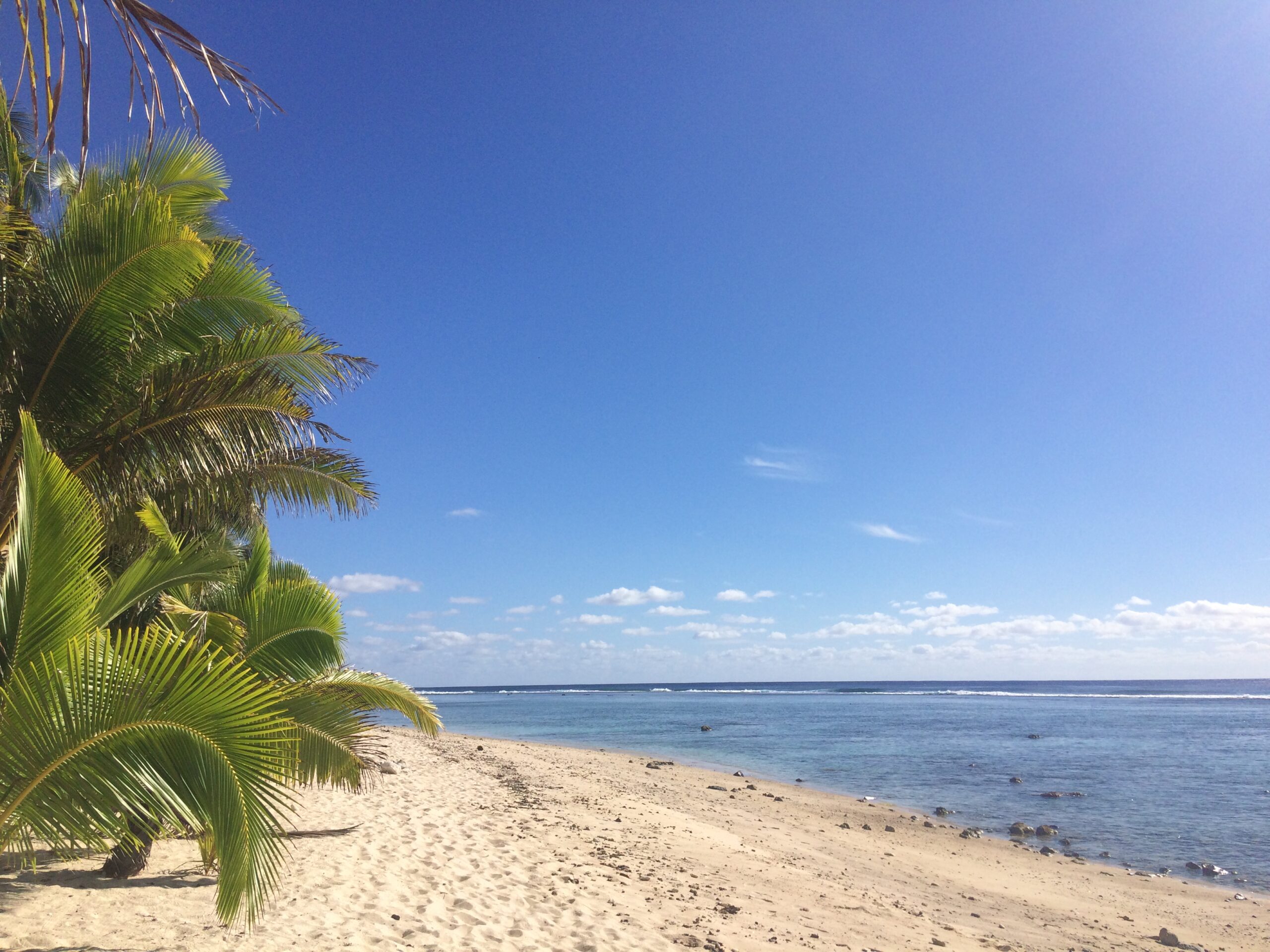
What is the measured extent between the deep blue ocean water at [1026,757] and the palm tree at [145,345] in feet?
52.3

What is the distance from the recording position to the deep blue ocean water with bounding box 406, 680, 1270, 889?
15984mm

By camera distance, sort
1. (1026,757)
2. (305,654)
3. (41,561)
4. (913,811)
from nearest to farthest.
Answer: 1. (41,561)
2. (305,654)
3. (913,811)
4. (1026,757)

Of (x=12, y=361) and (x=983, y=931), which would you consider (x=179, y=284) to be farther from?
(x=983, y=931)

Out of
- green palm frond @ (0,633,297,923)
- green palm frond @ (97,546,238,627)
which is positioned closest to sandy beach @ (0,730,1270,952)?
green palm frond @ (97,546,238,627)

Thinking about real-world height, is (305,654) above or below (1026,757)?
above

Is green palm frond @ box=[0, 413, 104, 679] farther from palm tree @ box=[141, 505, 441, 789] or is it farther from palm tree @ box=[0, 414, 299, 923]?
palm tree @ box=[141, 505, 441, 789]

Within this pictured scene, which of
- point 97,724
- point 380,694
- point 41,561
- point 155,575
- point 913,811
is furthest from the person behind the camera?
point 913,811

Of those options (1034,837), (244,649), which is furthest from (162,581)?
(1034,837)

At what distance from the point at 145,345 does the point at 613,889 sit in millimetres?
6622

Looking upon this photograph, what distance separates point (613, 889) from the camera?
763cm

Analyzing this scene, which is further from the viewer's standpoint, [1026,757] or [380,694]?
[1026,757]

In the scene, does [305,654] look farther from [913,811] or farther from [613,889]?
[913,811]

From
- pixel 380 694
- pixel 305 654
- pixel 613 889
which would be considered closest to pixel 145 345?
pixel 305 654

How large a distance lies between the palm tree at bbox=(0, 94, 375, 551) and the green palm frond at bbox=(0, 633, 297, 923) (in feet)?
7.30
